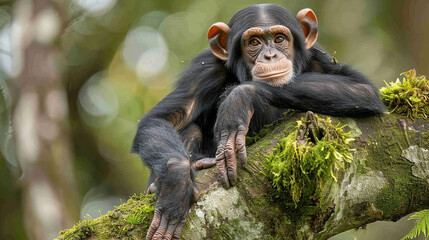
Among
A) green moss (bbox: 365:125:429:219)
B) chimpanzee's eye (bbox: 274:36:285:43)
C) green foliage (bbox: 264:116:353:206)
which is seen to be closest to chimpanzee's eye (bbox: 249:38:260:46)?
chimpanzee's eye (bbox: 274:36:285:43)

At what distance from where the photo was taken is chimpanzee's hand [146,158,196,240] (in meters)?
2.47

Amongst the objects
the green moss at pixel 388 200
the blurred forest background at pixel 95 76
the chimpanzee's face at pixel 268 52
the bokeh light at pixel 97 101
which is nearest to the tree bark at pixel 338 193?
the green moss at pixel 388 200

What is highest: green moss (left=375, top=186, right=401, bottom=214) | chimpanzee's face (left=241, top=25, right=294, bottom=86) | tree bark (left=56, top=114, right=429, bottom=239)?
chimpanzee's face (left=241, top=25, right=294, bottom=86)

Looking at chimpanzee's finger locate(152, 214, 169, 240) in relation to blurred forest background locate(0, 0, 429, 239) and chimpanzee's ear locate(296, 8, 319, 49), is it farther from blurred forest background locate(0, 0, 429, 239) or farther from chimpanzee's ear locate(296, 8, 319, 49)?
blurred forest background locate(0, 0, 429, 239)

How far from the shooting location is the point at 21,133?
7.62 metres

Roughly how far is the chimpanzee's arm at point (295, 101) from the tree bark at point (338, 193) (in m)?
0.10

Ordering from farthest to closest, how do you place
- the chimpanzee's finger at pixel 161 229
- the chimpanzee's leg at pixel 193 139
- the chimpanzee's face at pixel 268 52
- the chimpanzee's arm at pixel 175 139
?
the chimpanzee's leg at pixel 193 139
the chimpanzee's face at pixel 268 52
the chimpanzee's arm at pixel 175 139
the chimpanzee's finger at pixel 161 229

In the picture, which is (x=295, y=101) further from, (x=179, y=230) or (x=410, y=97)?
(x=179, y=230)

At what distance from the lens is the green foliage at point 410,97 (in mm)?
3160

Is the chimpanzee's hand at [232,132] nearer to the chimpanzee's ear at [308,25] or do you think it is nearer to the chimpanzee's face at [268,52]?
the chimpanzee's face at [268,52]

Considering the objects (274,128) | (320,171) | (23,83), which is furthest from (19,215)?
(320,171)

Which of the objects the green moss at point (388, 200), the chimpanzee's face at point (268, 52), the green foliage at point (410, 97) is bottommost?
the green moss at point (388, 200)

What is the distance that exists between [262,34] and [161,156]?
1.53 metres

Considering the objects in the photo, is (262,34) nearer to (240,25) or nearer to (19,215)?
(240,25)
